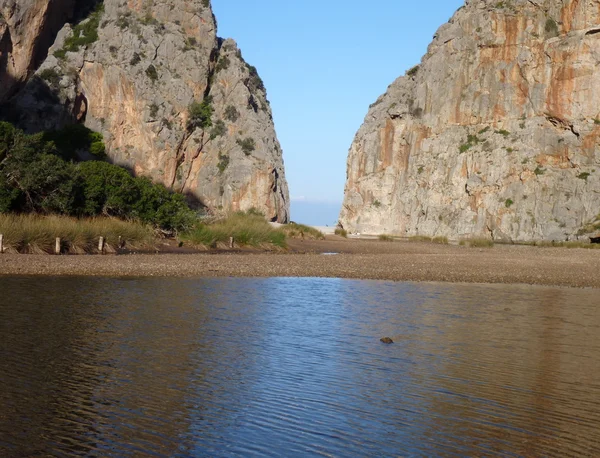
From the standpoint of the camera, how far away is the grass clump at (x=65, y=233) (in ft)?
102

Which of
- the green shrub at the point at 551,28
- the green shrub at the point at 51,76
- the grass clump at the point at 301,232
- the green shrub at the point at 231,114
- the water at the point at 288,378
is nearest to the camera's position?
the water at the point at 288,378

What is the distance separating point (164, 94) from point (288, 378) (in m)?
78.8

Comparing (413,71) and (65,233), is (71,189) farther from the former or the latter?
(413,71)

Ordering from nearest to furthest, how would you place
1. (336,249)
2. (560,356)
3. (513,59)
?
(560,356), (336,249), (513,59)

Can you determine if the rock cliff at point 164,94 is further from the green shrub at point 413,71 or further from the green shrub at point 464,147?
the green shrub at point 413,71

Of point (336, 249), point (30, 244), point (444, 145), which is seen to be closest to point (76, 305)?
point (30, 244)

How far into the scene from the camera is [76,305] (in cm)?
1798

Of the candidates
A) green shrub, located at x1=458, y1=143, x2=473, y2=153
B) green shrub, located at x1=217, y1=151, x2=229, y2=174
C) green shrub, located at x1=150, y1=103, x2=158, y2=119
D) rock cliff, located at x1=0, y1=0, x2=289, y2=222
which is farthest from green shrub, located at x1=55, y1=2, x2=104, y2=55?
green shrub, located at x1=458, y1=143, x2=473, y2=153

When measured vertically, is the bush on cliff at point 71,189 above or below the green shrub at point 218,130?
below

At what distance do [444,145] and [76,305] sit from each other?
267 ft

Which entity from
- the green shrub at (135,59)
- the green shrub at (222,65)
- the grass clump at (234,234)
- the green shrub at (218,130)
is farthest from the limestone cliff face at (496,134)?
the grass clump at (234,234)

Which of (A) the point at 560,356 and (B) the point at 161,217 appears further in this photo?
(B) the point at 161,217

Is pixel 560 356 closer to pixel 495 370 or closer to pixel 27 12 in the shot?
pixel 495 370

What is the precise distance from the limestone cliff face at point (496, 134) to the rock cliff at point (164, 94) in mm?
18176
